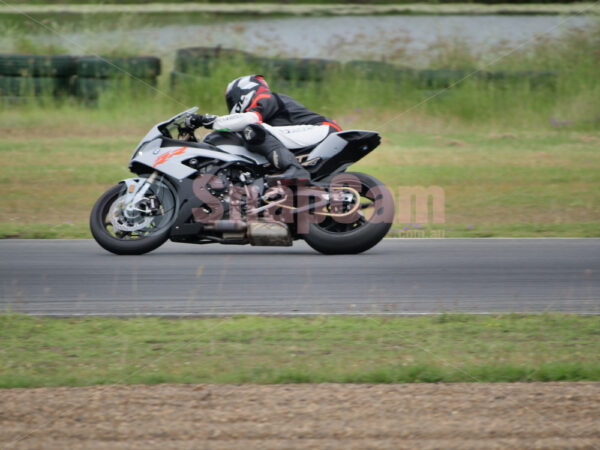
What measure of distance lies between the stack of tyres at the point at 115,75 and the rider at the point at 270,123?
11.1m

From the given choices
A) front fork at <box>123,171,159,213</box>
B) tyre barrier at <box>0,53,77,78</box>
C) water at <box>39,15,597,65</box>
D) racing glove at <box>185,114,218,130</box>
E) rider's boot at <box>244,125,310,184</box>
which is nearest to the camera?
front fork at <box>123,171,159,213</box>

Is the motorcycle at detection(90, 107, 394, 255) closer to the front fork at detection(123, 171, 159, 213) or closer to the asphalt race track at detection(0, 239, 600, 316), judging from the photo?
the front fork at detection(123, 171, 159, 213)

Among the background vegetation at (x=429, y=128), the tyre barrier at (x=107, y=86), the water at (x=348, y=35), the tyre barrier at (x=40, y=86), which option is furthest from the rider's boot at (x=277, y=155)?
the water at (x=348, y=35)

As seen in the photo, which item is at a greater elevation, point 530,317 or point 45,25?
point 45,25

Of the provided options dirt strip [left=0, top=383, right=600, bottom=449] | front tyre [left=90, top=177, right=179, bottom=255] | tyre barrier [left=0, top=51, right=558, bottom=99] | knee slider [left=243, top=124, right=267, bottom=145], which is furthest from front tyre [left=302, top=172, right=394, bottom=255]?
tyre barrier [left=0, top=51, right=558, bottom=99]

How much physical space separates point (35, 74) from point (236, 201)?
12.2 m

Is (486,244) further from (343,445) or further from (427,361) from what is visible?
(343,445)

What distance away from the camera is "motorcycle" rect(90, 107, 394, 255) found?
7828mm

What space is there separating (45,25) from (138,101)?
600cm

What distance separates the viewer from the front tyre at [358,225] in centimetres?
781

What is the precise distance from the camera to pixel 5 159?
15492 millimetres

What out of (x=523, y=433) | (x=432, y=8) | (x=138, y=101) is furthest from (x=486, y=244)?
(x=432, y=8)

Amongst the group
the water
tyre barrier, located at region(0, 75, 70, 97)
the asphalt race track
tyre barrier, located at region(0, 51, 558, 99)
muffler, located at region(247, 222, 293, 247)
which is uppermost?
the water

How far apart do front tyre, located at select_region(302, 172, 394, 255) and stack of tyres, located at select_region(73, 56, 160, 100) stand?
38.7ft
